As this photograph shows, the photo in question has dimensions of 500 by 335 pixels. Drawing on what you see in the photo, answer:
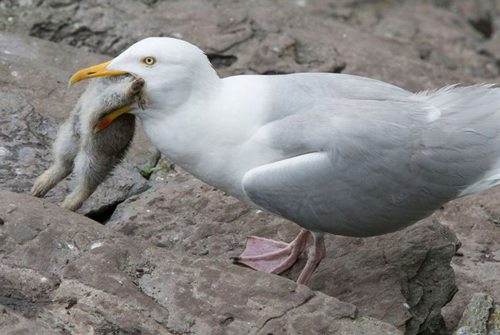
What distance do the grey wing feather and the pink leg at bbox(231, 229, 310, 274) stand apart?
484 mm

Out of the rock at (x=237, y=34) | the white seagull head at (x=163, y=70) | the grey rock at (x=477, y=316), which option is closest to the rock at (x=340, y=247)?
the grey rock at (x=477, y=316)

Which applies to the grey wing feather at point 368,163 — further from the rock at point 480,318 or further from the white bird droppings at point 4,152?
the white bird droppings at point 4,152

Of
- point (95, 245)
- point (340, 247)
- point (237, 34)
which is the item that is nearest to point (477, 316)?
point (340, 247)

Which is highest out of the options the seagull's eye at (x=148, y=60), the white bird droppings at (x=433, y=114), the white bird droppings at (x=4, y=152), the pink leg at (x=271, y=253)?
the seagull's eye at (x=148, y=60)

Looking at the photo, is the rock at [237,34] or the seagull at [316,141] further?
the rock at [237,34]

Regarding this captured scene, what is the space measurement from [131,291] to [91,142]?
4.02 feet

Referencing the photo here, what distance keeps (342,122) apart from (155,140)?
3.33 feet

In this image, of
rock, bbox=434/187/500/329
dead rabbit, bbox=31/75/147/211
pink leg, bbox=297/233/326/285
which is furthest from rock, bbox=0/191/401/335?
rock, bbox=434/187/500/329

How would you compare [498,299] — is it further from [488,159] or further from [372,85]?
[372,85]

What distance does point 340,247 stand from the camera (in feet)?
17.9

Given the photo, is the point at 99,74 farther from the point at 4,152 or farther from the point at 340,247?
the point at 340,247

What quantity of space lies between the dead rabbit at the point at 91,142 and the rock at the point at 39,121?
222 millimetres

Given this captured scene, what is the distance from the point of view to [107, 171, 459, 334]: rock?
496cm

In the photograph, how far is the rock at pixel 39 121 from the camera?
18.1 feet
